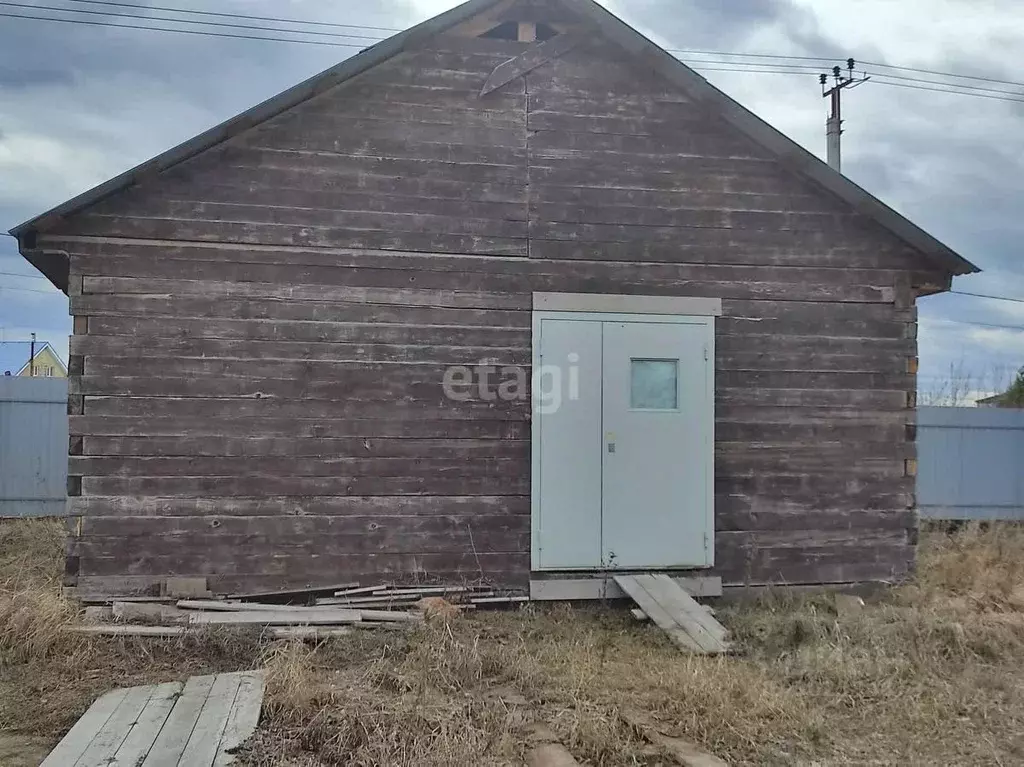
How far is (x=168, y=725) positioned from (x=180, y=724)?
0.20 feet

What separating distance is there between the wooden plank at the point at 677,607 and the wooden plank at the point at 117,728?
3623mm

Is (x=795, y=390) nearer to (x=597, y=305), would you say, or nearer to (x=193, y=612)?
(x=597, y=305)

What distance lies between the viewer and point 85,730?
4.77 meters

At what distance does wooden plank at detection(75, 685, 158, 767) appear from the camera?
173 inches

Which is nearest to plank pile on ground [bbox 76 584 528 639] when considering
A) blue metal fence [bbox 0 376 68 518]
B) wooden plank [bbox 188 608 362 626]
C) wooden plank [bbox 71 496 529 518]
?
wooden plank [bbox 188 608 362 626]

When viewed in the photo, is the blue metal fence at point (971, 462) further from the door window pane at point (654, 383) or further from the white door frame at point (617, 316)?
the door window pane at point (654, 383)

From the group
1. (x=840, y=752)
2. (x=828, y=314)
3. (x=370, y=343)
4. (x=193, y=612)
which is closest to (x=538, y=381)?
(x=370, y=343)

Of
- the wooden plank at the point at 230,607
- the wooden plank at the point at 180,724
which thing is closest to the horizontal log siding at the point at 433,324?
the wooden plank at the point at 230,607

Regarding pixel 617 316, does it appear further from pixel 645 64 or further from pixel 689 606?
pixel 689 606

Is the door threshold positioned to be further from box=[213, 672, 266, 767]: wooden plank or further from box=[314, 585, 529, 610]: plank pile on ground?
box=[213, 672, 266, 767]: wooden plank

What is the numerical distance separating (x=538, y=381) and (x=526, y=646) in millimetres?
2379

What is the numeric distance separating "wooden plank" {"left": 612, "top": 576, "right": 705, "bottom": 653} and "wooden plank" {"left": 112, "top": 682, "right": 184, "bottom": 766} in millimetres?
3380

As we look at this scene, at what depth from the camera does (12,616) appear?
647 centimetres

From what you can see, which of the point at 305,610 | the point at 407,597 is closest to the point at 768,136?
the point at 407,597
